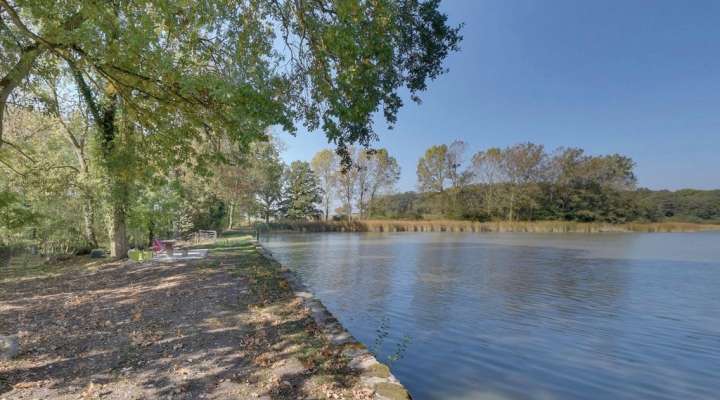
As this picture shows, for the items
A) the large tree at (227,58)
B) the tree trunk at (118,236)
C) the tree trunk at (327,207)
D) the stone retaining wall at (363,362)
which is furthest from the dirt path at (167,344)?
the tree trunk at (327,207)

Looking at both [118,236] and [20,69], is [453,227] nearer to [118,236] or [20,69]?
[118,236]

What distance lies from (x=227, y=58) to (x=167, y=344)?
448 centimetres

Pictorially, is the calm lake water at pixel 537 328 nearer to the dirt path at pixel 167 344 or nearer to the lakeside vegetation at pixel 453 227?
the dirt path at pixel 167 344

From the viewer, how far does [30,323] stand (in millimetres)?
4535

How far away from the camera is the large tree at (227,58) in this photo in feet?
15.4

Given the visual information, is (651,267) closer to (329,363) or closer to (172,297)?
(329,363)

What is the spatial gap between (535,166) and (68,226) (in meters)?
45.1

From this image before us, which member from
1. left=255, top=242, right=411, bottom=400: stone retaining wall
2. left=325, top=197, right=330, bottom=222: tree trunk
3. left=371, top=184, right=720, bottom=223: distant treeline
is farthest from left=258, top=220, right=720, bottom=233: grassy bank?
left=255, top=242, right=411, bottom=400: stone retaining wall

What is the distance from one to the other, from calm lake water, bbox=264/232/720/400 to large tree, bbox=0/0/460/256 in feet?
10.6

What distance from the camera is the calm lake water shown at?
150 inches

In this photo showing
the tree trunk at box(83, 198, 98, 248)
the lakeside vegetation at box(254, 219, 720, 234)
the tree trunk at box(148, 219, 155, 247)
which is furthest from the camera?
the lakeside vegetation at box(254, 219, 720, 234)

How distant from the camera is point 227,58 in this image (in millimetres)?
6062

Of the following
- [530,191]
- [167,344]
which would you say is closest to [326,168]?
[530,191]

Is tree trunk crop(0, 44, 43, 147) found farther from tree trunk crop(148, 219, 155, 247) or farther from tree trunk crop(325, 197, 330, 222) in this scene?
tree trunk crop(325, 197, 330, 222)
